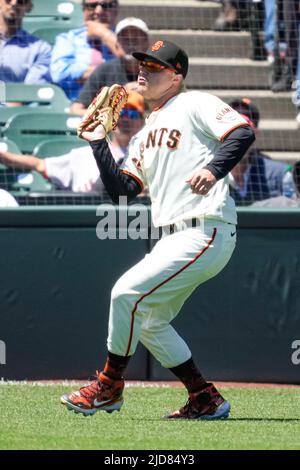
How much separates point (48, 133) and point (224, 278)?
2675mm

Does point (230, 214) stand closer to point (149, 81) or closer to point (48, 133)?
point (149, 81)

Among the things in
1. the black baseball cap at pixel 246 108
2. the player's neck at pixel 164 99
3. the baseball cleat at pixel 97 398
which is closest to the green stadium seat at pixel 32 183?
the black baseball cap at pixel 246 108

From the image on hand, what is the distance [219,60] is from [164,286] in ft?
19.4

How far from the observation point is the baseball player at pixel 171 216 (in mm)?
5324

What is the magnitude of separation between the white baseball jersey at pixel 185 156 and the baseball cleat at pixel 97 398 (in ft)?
2.81

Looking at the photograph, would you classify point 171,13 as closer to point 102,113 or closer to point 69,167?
point 69,167

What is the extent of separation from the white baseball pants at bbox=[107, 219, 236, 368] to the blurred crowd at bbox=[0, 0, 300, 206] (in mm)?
2530

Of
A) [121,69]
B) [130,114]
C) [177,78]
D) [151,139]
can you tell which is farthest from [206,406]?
[121,69]

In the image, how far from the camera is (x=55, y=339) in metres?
7.31

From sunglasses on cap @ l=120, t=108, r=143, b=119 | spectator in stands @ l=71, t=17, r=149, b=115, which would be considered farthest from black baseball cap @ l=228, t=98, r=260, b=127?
spectator in stands @ l=71, t=17, r=149, b=115

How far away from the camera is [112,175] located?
5.62 meters

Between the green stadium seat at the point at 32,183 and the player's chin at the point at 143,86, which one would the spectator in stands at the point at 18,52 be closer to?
the green stadium seat at the point at 32,183
